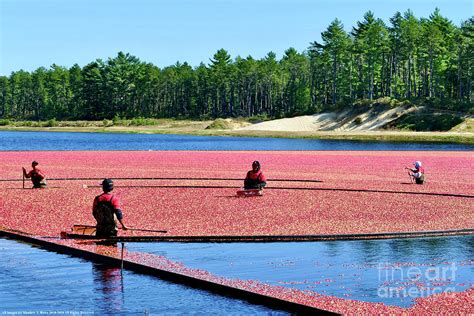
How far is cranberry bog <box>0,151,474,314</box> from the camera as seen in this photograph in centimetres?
1914

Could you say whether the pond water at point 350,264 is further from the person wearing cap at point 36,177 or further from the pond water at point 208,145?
the pond water at point 208,145

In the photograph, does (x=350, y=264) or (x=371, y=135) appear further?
(x=371, y=135)

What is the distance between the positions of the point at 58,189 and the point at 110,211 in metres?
17.8

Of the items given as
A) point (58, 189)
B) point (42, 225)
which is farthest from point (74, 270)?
point (58, 189)

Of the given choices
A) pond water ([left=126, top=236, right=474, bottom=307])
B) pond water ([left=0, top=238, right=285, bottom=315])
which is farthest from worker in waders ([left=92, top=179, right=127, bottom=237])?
pond water ([left=0, top=238, right=285, bottom=315])

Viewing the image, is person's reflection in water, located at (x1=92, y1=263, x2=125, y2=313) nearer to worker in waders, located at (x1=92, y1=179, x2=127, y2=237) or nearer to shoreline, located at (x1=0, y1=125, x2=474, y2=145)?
worker in waders, located at (x1=92, y1=179, x2=127, y2=237)

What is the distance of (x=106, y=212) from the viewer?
73.5ft

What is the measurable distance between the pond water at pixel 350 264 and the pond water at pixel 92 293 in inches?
Result: 75.8

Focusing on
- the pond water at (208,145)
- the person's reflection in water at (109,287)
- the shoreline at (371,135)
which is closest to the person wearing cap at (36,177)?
the person's reflection in water at (109,287)

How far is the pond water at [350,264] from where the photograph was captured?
17805mm

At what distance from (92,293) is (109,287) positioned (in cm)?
Answer: 63

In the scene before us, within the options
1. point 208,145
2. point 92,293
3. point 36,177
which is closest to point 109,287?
point 92,293

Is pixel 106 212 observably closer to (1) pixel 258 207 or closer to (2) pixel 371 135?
(1) pixel 258 207

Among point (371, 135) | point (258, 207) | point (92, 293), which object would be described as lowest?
point (92, 293)
